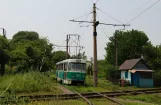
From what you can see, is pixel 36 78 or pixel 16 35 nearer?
pixel 36 78

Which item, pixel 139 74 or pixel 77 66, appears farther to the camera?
pixel 139 74

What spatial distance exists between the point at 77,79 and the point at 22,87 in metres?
9.50

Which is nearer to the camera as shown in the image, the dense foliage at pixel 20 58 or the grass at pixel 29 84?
the grass at pixel 29 84

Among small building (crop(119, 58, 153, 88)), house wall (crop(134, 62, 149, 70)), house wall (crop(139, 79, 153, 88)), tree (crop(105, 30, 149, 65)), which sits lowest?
house wall (crop(139, 79, 153, 88))

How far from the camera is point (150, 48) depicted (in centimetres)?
5806

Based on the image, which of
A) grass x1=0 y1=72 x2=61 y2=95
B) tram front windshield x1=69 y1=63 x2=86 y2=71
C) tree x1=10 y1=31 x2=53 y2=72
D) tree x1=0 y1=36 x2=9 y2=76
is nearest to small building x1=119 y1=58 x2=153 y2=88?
tram front windshield x1=69 y1=63 x2=86 y2=71

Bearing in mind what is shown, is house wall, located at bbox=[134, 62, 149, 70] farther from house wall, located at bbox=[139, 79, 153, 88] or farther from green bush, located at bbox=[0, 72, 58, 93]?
green bush, located at bbox=[0, 72, 58, 93]

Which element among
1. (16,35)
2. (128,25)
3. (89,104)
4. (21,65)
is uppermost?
(16,35)

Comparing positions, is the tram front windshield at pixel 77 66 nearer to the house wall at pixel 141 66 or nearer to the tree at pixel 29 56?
the tree at pixel 29 56

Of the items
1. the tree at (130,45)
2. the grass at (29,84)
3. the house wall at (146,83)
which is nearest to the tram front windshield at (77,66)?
the grass at (29,84)

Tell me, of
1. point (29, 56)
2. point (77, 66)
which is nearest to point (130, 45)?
point (29, 56)

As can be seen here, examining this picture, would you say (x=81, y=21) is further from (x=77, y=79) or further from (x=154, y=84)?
(x=154, y=84)

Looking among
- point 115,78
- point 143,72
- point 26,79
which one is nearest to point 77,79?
point 26,79

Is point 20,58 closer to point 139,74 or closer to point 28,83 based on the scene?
point 139,74
